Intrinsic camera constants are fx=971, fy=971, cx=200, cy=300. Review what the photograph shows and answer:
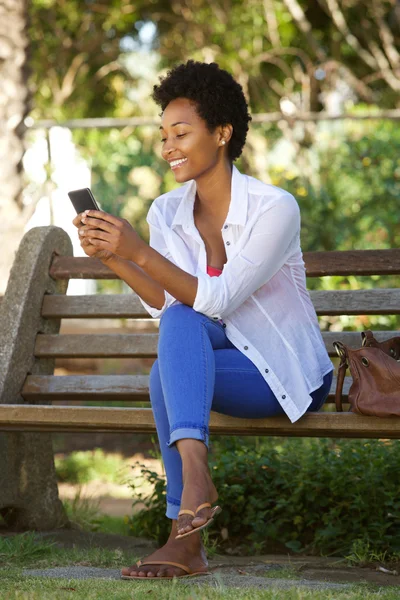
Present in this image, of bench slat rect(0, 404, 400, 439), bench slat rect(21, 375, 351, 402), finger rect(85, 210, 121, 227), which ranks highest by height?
finger rect(85, 210, 121, 227)

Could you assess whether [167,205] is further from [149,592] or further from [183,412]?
[149,592]

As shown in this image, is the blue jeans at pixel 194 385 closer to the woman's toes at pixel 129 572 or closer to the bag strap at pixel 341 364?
the bag strap at pixel 341 364

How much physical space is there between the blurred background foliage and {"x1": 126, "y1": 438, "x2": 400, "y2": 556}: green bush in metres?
2.15

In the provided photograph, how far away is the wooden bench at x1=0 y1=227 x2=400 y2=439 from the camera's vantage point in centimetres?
354

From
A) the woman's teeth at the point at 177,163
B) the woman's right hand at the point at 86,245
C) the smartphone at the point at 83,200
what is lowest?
the woman's right hand at the point at 86,245

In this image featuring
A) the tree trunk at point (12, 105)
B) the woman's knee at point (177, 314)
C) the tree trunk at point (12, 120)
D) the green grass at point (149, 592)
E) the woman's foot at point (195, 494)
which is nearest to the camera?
the green grass at point (149, 592)

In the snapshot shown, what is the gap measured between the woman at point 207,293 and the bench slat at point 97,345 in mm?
546

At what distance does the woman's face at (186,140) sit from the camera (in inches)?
123

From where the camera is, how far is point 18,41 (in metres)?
6.14

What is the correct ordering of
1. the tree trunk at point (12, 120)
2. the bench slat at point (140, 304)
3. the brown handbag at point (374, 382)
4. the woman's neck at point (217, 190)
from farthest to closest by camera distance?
the tree trunk at point (12, 120) < the bench slat at point (140, 304) < the woman's neck at point (217, 190) < the brown handbag at point (374, 382)

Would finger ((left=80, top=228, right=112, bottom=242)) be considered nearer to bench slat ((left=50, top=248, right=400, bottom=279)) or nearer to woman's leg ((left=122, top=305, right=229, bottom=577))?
woman's leg ((left=122, top=305, right=229, bottom=577))

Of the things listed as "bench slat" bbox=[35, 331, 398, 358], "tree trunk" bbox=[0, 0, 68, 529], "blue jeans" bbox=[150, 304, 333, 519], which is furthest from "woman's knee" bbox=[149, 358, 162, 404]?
"tree trunk" bbox=[0, 0, 68, 529]

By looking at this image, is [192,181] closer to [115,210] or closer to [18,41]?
[18,41]

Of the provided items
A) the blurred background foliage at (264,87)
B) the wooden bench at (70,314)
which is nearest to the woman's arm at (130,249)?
the wooden bench at (70,314)
